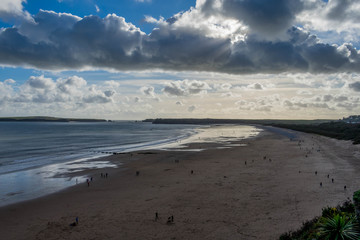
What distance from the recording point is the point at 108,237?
1625 centimetres

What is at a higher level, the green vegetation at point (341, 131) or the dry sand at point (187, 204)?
the green vegetation at point (341, 131)

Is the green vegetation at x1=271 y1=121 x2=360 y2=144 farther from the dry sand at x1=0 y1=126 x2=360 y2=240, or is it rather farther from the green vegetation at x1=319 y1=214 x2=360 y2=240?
the green vegetation at x1=319 y1=214 x2=360 y2=240

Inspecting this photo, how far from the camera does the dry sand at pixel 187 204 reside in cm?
1689

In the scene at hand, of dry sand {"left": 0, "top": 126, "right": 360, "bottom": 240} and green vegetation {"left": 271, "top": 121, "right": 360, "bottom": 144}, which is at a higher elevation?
green vegetation {"left": 271, "top": 121, "right": 360, "bottom": 144}

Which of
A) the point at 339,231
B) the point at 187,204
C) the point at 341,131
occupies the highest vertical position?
the point at 339,231

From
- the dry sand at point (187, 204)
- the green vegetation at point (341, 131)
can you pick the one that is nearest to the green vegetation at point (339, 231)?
the dry sand at point (187, 204)

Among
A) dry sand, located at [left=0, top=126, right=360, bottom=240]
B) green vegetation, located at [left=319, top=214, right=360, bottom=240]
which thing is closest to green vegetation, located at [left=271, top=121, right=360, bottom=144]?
dry sand, located at [left=0, top=126, right=360, bottom=240]

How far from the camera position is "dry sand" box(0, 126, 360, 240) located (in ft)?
55.4

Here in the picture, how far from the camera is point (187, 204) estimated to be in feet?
71.2

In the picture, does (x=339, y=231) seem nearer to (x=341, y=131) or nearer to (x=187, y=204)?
(x=187, y=204)

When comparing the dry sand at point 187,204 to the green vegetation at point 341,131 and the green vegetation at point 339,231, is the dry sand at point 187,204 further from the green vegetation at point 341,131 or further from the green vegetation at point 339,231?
the green vegetation at point 341,131

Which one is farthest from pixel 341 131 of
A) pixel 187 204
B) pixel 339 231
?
pixel 339 231

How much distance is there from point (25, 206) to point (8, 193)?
5614 millimetres

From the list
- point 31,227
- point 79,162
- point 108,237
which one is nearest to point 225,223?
point 108,237
